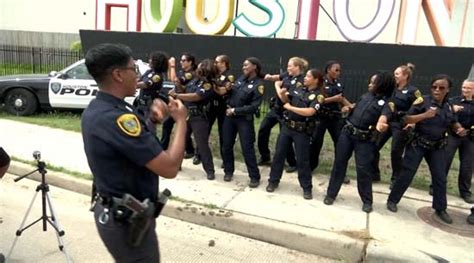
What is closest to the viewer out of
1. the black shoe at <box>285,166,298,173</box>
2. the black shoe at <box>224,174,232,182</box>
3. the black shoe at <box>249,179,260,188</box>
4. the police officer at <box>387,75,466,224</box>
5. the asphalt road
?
the asphalt road

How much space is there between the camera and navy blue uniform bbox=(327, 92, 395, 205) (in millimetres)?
4977

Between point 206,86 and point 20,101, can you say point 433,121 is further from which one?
point 20,101

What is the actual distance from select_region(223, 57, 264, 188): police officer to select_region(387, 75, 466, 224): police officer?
1.79 m

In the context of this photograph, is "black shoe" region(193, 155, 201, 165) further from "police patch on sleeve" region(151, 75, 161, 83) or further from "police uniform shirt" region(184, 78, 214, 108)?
"police patch on sleeve" region(151, 75, 161, 83)

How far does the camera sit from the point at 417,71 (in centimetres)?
1072

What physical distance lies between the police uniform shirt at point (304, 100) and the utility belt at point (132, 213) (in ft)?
10.9

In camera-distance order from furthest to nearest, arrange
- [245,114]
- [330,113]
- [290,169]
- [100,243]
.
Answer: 1. [290,169]
2. [330,113]
3. [245,114]
4. [100,243]

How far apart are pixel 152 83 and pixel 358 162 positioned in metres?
2.87

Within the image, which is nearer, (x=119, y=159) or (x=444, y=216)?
(x=119, y=159)

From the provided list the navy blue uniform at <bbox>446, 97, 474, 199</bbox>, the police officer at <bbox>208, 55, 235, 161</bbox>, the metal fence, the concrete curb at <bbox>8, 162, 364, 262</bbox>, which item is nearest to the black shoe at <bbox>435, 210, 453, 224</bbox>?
the navy blue uniform at <bbox>446, 97, 474, 199</bbox>

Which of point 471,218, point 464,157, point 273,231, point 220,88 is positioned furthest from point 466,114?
point 220,88

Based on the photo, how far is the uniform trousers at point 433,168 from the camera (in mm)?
5035

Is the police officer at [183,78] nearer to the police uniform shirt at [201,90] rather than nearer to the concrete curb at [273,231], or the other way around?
the police uniform shirt at [201,90]

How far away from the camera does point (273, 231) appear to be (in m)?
4.57
